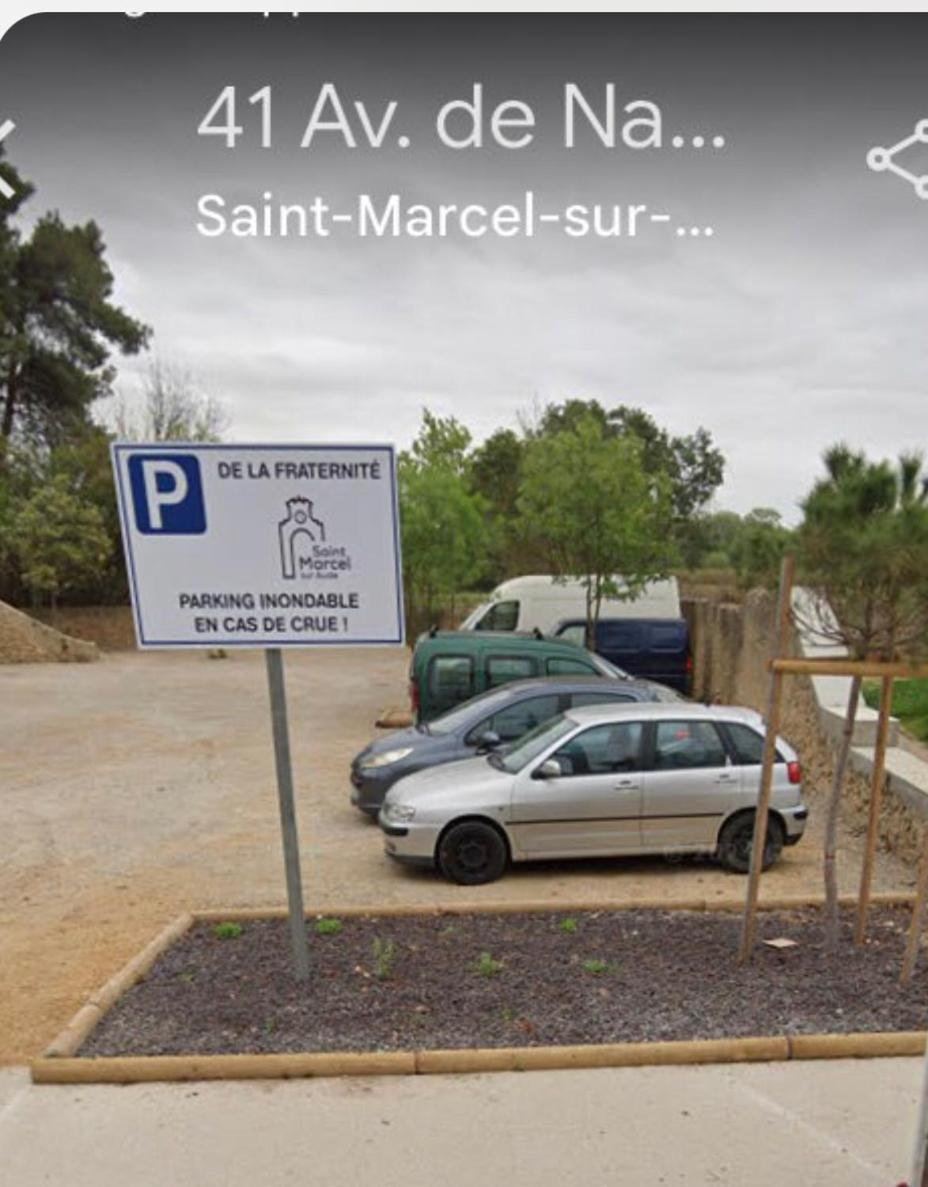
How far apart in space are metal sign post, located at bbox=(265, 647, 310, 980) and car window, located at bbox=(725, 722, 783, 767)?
3.80 m

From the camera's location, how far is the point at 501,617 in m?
17.7

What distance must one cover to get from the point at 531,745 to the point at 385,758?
163 centimetres

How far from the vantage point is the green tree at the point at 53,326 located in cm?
3175

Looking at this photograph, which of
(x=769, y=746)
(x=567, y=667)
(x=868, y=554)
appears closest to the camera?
(x=868, y=554)

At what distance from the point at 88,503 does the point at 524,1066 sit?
29144 millimetres

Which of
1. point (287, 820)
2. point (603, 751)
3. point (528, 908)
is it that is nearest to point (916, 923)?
point (528, 908)

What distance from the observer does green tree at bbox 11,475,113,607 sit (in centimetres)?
2772

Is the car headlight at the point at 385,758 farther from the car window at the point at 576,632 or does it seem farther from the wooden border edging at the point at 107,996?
the car window at the point at 576,632

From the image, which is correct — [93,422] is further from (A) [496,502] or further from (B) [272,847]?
(B) [272,847]

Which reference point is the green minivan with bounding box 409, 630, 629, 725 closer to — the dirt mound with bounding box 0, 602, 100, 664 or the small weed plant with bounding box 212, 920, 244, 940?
the small weed plant with bounding box 212, 920, 244, 940

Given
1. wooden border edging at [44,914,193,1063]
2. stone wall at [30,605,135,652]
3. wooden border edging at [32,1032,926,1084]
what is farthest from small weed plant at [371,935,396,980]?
stone wall at [30,605,135,652]

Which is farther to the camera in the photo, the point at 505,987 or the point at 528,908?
the point at 528,908

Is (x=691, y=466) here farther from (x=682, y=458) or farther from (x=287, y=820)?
(x=287, y=820)

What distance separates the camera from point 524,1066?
3676mm
